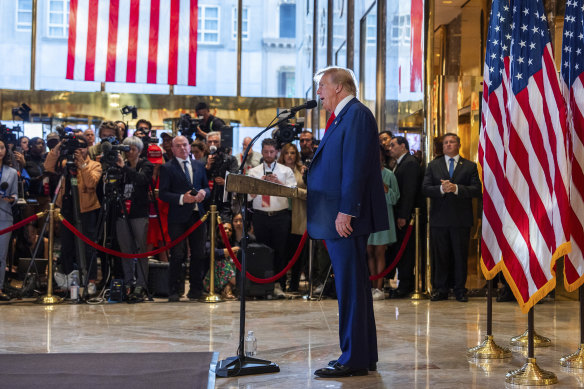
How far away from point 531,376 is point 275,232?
4.70m

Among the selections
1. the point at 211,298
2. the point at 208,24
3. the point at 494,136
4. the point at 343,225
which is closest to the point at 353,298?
the point at 343,225

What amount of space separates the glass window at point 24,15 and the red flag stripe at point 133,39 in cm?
361

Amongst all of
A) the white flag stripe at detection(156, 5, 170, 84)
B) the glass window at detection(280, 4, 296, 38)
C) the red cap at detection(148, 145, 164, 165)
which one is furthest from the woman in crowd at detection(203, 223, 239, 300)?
the glass window at detection(280, 4, 296, 38)

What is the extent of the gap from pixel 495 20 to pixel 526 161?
1221 mm

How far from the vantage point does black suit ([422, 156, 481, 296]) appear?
8.53m

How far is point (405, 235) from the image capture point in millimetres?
8898

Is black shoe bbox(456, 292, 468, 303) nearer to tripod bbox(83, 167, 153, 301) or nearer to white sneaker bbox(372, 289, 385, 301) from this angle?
white sneaker bbox(372, 289, 385, 301)

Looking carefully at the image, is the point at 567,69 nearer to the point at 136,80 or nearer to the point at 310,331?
the point at 310,331

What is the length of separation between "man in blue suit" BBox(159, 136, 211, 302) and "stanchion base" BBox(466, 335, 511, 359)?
3.79m

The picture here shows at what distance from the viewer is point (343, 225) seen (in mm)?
4387

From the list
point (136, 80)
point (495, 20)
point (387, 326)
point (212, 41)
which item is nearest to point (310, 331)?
point (387, 326)

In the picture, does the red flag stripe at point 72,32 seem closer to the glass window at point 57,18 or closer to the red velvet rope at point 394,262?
the glass window at point 57,18

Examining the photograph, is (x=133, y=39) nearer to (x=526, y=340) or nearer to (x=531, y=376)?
(x=526, y=340)

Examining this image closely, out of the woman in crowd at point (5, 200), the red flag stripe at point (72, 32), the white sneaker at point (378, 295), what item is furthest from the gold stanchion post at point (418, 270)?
the red flag stripe at point (72, 32)
